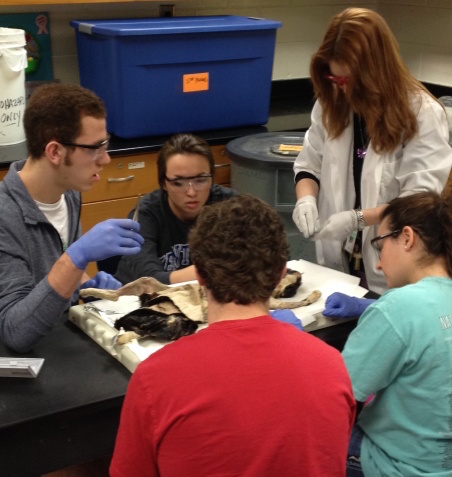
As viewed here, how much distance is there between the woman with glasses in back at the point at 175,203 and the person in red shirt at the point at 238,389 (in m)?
1.02

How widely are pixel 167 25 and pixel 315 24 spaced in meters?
1.20

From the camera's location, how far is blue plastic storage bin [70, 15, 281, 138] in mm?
2604

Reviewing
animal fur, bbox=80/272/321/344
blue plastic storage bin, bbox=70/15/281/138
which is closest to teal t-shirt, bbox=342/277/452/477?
animal fur, bbox=80/272/321/344

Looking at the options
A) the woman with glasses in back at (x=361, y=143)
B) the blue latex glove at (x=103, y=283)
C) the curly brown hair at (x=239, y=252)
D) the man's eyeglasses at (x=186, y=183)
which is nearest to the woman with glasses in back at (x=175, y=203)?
the man's eyeglasses at (x=186, y=183)

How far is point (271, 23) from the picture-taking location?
9.29ft

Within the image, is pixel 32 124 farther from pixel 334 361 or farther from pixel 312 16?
pixel 312 16

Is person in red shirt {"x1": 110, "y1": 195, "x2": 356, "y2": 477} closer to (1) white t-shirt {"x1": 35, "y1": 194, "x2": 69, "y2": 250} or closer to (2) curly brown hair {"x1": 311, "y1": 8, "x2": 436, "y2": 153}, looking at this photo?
(1) white t-shirt {"x1": 35, "y1": 194, "x2": 69, "y2": 250}

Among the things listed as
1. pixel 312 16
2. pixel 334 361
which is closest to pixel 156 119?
pixel 312 16

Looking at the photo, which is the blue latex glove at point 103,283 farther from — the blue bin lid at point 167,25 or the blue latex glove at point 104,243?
the blue bin lid at point 167,25

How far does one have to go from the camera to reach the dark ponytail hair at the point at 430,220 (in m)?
1.26

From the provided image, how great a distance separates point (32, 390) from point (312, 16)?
9.72 ft

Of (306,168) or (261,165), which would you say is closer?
(306,168)

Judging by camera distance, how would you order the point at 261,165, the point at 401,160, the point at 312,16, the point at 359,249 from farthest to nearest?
the point at 312,16, the point at 261,165, the point at 359,249, the point at 401,160

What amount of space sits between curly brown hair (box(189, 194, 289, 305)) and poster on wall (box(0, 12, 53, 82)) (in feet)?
7.44
